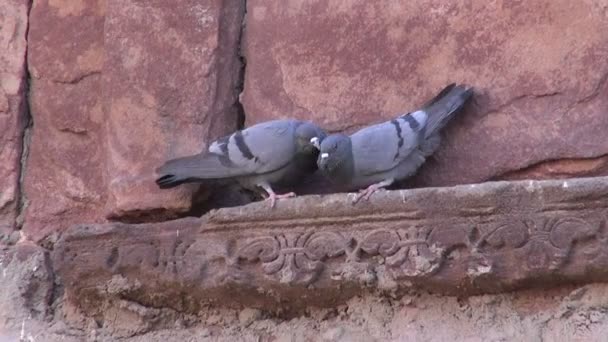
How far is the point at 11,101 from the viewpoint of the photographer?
2.91m

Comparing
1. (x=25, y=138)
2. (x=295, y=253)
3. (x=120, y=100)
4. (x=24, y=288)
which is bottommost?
(x=24, y=288)

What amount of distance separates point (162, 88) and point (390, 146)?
51cm

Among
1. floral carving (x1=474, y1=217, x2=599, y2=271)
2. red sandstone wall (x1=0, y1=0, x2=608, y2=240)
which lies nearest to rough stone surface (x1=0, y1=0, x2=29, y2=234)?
red sandstone wall (x1=0, y1=0, x2=608, y2=240)

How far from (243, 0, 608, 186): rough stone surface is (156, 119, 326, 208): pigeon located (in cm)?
12

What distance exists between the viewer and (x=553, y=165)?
247 cm

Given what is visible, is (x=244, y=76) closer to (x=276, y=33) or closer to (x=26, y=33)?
(x=276, y=33)

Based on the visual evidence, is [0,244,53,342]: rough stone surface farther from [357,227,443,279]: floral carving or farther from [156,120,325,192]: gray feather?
[357,227,443,279]: floral carving

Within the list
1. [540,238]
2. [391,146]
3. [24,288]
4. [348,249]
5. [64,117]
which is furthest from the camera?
[64,117]

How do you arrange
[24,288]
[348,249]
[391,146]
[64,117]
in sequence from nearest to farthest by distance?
[348,249]
[391,146]
[24,288]
[64,117]

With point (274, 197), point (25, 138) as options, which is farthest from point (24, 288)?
point (274, 197)

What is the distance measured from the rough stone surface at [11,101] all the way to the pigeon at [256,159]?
406 mm

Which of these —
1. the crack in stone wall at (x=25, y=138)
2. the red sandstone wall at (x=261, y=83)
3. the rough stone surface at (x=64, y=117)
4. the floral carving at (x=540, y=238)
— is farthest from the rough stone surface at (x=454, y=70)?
the crack in stone wall at (x=25, y=138)

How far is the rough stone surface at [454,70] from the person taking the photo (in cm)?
249

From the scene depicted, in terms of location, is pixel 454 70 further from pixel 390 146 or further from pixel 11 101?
pixel 11 101
